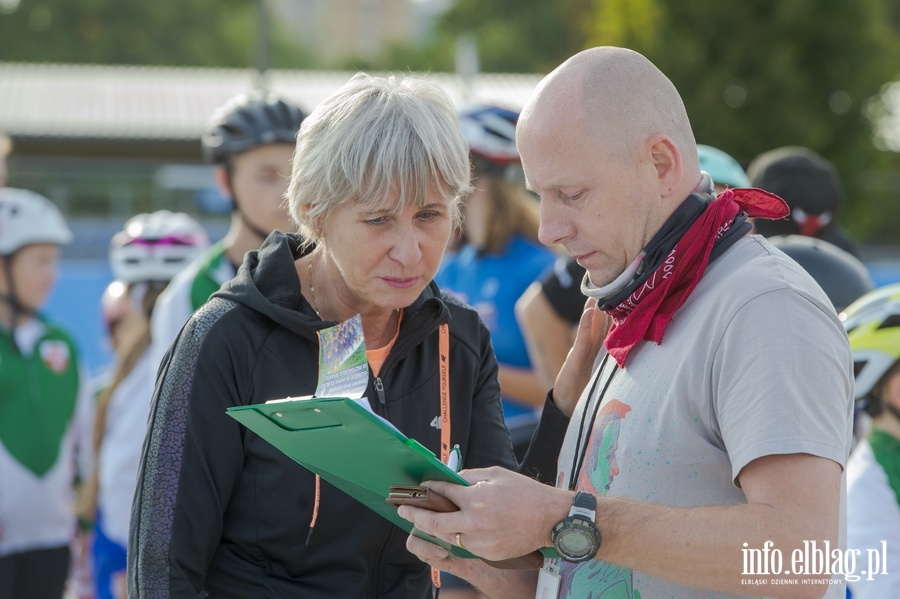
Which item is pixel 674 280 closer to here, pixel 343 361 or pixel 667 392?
pixel 667 392

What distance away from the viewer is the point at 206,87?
30.1 m

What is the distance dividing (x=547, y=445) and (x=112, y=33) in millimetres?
47889

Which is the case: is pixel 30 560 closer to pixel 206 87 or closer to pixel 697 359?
pixel 697 359

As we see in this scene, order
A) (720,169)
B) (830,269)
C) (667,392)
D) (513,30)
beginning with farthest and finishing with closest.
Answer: (513,30) → (720,169) → (830,269) → (667,392)

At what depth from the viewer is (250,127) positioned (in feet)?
15.8

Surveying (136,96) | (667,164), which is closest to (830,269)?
(667,164)

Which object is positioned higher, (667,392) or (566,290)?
(566,290)

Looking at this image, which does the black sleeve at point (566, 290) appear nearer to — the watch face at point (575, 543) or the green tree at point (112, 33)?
the watch face at point (575, 543)

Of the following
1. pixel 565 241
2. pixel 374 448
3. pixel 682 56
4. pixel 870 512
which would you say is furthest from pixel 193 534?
pixel 682 56

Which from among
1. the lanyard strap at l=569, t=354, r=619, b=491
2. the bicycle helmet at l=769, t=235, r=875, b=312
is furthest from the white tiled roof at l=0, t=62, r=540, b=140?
the lanyard strap at l=569, t=354, r=619, b=491

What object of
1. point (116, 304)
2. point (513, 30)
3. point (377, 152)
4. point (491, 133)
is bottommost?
point (377, 152)

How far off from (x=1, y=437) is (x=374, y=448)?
366cm

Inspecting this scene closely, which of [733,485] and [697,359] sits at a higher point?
[697,359]

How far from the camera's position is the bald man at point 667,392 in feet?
6.35
